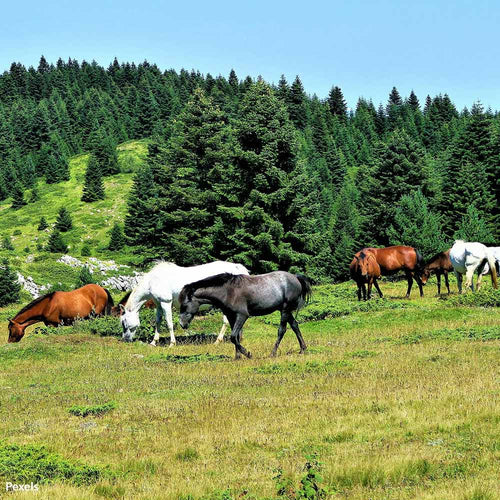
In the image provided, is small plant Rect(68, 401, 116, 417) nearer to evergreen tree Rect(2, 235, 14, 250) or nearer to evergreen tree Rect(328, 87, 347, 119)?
evergreen tree Rect(2, 235, 14, 250)

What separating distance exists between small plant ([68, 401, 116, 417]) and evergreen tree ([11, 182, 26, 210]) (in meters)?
105

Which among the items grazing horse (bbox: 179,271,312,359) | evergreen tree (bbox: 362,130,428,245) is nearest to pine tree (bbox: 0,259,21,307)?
evergreen tree (bbox: 362,130,428,245)

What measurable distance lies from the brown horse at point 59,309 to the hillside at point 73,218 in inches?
1541

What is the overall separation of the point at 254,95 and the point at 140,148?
4139 inches

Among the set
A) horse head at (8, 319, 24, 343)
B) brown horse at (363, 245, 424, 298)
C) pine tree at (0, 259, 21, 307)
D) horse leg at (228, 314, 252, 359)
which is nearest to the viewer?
horse leg at (228, 314, 252, 359)

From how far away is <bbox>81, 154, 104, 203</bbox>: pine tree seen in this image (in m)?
107

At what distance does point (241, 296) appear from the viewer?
1558 cm

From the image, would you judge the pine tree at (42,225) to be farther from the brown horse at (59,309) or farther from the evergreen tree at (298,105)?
the evergreen tree at (298,105)

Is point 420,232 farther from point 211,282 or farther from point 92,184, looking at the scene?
point 92,184

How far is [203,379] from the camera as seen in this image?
1274 cm

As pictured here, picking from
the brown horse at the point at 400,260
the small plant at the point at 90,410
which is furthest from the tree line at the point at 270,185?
the small plant at the point at 90,410

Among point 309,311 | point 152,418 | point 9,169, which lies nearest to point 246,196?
point 309,311

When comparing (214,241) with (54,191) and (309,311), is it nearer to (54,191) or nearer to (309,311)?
(309,311)

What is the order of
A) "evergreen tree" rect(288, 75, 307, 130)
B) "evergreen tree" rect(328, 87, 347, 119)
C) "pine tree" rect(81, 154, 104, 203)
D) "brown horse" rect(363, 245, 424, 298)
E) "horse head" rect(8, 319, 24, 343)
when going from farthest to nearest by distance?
"evergreen tree" rect(328, 87, 347, 119) < "evergreen tree" rect(288, 75, 307, 130) < "pine tree" rect(81, 154, 104, 203) < "brown horse" rect(363, 245, 424, 298) < "horse head" rect(8, 319, 24, 343)
